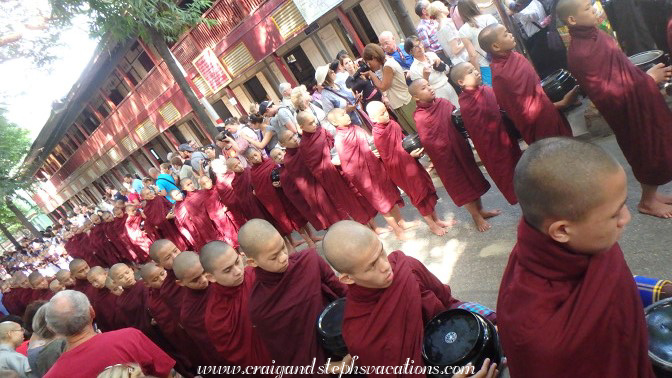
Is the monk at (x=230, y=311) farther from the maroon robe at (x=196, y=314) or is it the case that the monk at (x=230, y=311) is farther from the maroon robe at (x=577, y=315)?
the maroon robe at (x=577, y=315)

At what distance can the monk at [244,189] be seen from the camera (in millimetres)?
6266

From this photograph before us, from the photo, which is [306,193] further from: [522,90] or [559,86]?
[559,86]

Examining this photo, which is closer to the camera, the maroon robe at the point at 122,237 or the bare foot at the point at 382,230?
the bare foot at the point at 382,230

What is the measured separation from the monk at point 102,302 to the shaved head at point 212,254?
263 centimetres

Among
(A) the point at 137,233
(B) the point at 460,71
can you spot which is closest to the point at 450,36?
(B) the point at 460,71

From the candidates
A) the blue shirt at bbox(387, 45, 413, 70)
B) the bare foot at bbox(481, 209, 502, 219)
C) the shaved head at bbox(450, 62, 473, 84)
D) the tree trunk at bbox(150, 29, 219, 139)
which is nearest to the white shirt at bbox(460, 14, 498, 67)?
the blue shirt at bbox(387, 45, 413, 70)

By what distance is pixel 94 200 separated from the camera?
1145 inches

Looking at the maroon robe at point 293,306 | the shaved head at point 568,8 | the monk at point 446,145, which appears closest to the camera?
the maroon robe at point 293,306

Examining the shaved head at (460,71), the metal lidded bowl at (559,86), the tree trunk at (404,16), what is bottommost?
the metal lidded bowl at (559,86)

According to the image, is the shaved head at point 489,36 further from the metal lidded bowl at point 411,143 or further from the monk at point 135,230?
the monk at point 135,230

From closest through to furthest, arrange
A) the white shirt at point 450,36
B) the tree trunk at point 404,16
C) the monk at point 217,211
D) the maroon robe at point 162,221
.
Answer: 1. the white shirt at point 450,36
2. the tree trunk at point 404,16
3. the monk at point 217,211
4. the maroon robe at point 162,221

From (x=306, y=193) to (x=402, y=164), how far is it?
1590 millimetres

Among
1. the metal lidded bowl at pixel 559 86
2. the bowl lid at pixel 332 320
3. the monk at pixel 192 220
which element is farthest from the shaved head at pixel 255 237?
the monk at pixel 192 220

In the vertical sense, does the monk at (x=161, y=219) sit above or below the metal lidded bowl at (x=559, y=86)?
above
